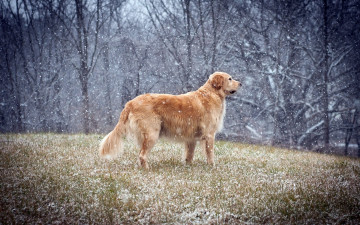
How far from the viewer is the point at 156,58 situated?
42.4ft

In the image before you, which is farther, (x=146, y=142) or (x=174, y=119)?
(x=174, y=119)

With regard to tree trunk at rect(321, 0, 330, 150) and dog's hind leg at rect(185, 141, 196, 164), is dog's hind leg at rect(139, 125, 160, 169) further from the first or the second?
tree trunk at rect(321, 0, 330, 150)

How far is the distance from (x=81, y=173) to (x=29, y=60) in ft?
40.1

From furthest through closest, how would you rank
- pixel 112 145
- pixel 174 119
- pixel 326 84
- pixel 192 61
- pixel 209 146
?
pixel 192 61
pixel 326 84
pixel 209 146
pixel 174 119
pixel 112 145

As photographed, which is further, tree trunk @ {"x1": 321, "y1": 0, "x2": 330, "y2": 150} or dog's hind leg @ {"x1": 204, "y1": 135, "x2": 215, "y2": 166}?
tree trunk @ {"x1": 321, "y1": 0, "x2": 330, "y2": 150}

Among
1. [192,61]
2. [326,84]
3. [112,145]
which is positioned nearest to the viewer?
[112,145]

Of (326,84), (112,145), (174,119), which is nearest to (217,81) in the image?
(174,119)

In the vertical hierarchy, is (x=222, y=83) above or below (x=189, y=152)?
above

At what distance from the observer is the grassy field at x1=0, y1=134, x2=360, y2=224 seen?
3.31 m

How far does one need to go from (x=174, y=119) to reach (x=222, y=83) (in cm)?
139

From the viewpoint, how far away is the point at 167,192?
4051 mm

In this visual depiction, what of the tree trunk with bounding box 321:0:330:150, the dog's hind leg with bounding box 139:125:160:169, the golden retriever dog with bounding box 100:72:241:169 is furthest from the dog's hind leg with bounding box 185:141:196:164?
the tree trunk with bounding box 321:0:330:150

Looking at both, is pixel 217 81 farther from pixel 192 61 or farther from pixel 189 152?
pixel 192 61

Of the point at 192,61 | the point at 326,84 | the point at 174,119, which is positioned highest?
the point at 192,61
